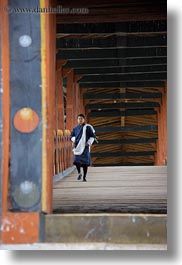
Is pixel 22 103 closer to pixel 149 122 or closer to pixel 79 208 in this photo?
pixel 79 208

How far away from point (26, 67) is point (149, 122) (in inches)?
644

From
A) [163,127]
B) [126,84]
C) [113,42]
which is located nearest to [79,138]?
[113,42]

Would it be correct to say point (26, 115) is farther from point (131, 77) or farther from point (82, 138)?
point (131, 77)

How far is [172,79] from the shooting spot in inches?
221

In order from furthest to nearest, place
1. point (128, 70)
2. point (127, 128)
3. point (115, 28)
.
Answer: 1. point (127, 128)
2. point (128, 70)
3. point (115, 28)

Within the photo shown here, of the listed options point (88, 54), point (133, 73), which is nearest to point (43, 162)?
point (88, 54)

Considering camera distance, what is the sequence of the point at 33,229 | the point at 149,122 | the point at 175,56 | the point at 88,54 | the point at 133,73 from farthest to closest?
the point at 149,122 < the point at 133,73 < the point at 88,54 < the point at 33,229 < the point at 175,56

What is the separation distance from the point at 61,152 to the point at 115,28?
366 cm

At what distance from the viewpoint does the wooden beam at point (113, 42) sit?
35.4ft

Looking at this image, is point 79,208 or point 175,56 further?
point 79,208

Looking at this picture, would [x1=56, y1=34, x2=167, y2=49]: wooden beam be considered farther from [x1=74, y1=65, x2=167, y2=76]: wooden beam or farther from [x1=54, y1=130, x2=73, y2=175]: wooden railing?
[x1=74, y1=65, x2=167, y2=76]: wooden beam

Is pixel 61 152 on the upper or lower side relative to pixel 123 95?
lower

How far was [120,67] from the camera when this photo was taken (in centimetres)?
1374

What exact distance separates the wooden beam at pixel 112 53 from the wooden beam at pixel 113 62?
612 millimetres
